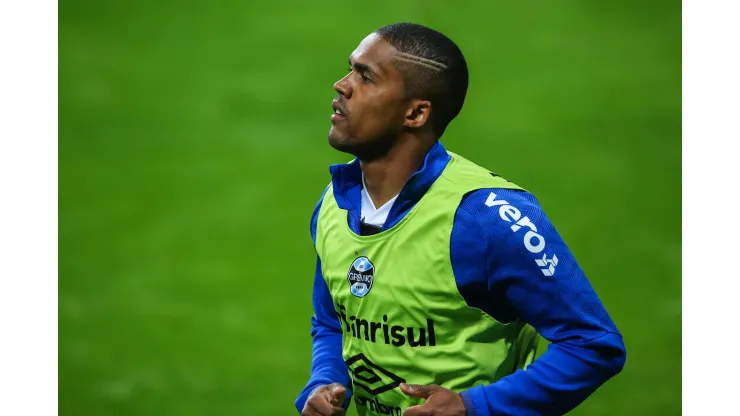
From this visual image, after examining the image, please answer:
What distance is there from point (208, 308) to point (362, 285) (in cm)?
166

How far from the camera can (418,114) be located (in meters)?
1.80

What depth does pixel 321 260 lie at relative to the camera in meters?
1.91

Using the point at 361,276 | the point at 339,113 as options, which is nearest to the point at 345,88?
the point at 339,113

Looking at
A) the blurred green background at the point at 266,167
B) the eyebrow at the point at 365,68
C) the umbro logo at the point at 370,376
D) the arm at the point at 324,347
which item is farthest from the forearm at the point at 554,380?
the blurred green background at the point at 266,167

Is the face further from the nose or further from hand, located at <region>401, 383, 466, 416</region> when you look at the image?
hand, located at <region>401, 383, 466, 416</region>

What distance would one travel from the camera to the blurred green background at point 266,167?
3176 mm

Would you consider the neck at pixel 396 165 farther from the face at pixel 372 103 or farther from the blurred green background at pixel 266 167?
the blurred green background at pixel 266 167

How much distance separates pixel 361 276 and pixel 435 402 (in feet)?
0.88

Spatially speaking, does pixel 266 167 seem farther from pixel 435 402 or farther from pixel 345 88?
pixel 435 402

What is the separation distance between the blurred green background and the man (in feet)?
4.55

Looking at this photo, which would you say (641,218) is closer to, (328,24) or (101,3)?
(328,24)

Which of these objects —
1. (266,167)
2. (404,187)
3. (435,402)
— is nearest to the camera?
(435,402)

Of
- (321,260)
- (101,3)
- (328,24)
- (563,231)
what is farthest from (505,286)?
(101,3)

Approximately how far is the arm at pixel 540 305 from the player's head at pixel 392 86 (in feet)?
0.79
